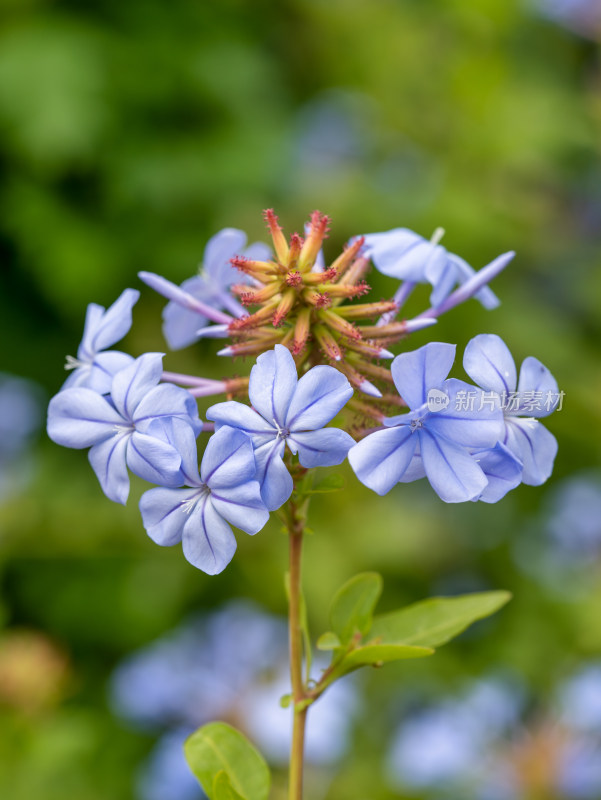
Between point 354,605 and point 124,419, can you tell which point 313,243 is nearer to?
point 124,419

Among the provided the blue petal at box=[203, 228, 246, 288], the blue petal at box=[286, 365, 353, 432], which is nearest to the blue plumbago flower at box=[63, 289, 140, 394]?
the blue petal at box=[203, 228, 246, 288]

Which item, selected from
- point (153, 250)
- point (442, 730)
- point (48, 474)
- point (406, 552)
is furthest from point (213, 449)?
point (153, 250)

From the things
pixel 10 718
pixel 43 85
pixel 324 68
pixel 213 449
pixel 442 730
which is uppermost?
pixel 324 68

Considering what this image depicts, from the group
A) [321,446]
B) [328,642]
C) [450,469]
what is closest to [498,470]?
[450,469]

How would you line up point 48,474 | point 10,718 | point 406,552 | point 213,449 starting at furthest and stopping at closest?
point 48,474 < point 406,552 < point 10,718 < point 213,449

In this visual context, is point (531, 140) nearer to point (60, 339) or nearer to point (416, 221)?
point (416, 221)

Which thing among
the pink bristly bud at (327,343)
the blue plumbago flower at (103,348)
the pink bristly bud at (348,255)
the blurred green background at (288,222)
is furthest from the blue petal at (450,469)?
the blurred green background at (288,222)
